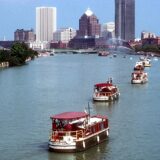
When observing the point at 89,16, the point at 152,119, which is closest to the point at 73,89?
the point at 152,119

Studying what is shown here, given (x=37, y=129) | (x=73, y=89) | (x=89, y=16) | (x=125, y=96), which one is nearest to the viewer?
(x=37, y=129)

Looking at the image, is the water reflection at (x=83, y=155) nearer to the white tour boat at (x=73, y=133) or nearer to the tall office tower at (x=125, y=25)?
the white tour boat at (x=73, y=133)

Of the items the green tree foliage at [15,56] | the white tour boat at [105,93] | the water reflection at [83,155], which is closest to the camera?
the water reflection at [83,155]

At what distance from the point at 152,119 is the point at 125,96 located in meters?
7.99

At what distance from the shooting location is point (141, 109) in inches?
890

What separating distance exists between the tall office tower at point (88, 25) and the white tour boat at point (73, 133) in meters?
178

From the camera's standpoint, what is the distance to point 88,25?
196 m

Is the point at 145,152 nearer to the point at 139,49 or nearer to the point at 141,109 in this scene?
the point at 141,109

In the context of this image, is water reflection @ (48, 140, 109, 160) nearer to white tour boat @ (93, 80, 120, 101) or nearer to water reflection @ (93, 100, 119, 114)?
water reflection @ (93, 100, 119, 114)

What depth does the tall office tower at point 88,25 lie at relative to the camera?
638ft

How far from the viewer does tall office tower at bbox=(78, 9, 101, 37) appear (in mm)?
194375

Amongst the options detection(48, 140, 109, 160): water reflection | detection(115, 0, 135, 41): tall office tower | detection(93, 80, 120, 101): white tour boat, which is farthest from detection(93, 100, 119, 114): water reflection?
detection(115, 0, 135, 41): tall office tower

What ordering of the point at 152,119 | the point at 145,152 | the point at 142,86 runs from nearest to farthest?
the point at 145,152 < the point at 152,119 < the point at 142,86

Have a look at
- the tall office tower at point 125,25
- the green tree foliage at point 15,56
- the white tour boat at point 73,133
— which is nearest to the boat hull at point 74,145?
the white tour boat at point 73,133
